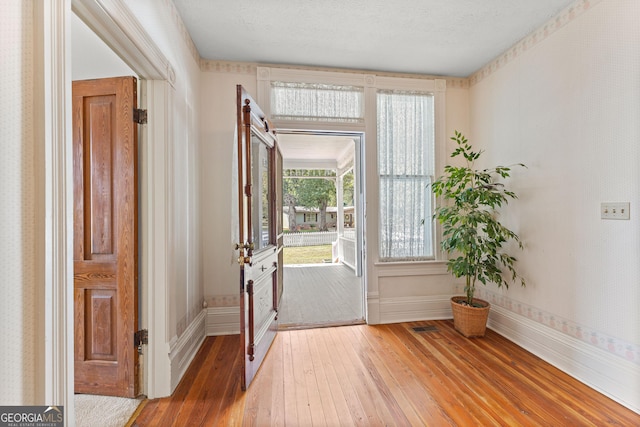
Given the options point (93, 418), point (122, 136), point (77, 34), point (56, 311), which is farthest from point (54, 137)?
point (93, 418)

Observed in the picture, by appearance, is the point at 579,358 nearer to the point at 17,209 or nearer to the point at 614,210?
the point at 614,210

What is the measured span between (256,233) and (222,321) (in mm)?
1162

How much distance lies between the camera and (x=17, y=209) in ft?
2.76

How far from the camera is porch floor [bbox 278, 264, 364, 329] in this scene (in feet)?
10.2

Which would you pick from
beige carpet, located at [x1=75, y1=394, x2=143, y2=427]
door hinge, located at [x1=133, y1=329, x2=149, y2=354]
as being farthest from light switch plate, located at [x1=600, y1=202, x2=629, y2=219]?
beige carpet, located at [x1=75, y1=394, x2=143, y2=427]

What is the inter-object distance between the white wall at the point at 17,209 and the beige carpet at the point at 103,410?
99cm

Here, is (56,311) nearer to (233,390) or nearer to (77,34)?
(233,390)

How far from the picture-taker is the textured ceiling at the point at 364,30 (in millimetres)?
2051

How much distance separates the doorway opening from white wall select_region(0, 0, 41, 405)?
2.18m

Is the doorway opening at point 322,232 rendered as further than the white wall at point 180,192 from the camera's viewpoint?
Yes

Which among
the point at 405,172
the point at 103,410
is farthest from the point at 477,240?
the point at 103,410

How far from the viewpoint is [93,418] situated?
5.25 feet

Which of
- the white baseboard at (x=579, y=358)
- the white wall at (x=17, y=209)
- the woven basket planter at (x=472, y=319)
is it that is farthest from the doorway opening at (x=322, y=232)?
the white wall at (x=17, y=209)

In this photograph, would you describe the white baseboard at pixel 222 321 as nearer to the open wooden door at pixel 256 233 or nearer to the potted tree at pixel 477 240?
the open wooden door at pixel 256 233
